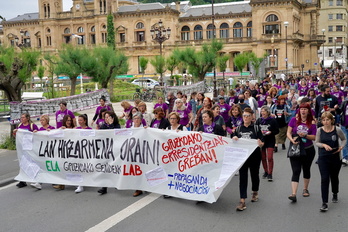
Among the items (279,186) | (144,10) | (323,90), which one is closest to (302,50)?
(144,10)

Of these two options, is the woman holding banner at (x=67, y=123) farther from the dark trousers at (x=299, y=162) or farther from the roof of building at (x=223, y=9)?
the roof of building at (x=223, y=9)


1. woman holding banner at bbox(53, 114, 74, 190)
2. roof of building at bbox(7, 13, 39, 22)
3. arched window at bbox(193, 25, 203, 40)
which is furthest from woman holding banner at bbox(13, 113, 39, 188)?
roof of building at bbox(7, 13, 39, 22)

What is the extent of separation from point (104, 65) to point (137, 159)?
2212 cm

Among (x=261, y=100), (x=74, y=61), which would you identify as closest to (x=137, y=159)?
(x=261, y=100)

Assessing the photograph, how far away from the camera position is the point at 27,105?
56.7 feet

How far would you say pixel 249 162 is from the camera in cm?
807

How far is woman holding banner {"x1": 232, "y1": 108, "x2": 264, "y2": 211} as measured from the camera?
26.0 ft

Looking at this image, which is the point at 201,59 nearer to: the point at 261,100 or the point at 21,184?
the point at 261,100

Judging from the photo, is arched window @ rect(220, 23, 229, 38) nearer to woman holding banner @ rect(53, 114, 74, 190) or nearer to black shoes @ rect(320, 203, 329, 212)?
woman holding banner @ rect(53, 114, 74, 190)

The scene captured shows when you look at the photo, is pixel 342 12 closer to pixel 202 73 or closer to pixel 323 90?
pixel 202 73

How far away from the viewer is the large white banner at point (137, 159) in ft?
26.6

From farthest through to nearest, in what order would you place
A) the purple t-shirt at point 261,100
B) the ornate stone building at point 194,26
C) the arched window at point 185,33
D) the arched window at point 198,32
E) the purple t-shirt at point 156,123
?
the arched window at point 185,33 < the arched window at point 198,32 < the ornate stone building at point 194,26 < the purple t-shirt at point 261,100 < the purple t-shirt at point 156,123

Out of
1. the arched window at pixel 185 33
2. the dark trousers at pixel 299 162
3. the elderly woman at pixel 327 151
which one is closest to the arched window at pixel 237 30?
the arched window at pixel 185 33

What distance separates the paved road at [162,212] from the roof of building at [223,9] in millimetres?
68891
